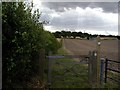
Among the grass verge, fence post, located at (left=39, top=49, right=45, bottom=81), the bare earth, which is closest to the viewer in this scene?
fence post, located at (left=39, top=49, right=45, bottom=81)

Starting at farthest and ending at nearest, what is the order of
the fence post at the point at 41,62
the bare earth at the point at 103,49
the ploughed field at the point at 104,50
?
1. the bare earth at the point at 103,49
2. the ploughed field at the point at 104,50
3. the fence post at the point at 41,62

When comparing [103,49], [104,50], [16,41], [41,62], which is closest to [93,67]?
[41,62]

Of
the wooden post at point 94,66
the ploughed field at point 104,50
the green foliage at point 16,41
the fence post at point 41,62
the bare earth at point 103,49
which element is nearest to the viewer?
the green foliage at point 16,41

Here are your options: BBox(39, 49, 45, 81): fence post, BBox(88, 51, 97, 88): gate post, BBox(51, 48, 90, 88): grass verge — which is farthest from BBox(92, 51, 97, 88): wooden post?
BBox(39, 49, 45, 81): fence post

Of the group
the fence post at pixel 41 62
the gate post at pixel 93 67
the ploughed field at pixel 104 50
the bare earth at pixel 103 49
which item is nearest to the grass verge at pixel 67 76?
the gate post at pixel 93 67

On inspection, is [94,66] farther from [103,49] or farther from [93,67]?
[103,49]

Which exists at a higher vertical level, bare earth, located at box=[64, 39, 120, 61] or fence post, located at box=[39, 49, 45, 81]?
fence post, located at box=[39, 49, 45, 81]

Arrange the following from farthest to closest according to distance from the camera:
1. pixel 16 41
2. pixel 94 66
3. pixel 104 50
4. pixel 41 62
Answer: pixel 104 50
pixel 94 66
pixel 41 62
pixel 16 41

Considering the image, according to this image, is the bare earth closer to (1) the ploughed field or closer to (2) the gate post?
(1) the ploughed field

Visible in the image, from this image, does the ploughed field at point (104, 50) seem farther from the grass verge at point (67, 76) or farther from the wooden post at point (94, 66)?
the grass verge at point (67, 76)

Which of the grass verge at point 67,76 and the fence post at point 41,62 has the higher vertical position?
the fence post at point 41,62

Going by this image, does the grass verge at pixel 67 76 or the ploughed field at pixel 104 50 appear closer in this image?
the grass verge at pixel 67 76

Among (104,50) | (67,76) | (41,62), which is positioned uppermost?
(41,62)

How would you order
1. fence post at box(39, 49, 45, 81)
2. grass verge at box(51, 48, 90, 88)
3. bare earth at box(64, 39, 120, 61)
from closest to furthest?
fence post at box(39, 49, 45, 81) < grass verge at box(51, 48, 90, 88) < bare earth at box(64, 39, 120, 61)
